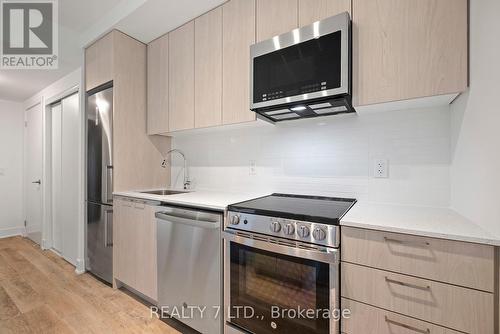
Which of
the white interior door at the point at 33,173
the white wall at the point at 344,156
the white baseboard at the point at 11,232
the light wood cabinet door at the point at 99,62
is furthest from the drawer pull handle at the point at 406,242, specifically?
the white baseboard at the point at 11,232

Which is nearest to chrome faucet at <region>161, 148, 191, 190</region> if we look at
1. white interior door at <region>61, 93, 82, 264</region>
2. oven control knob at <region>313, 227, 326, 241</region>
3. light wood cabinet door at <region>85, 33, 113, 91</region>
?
light wood cabinet door at <region>85, 33, 113, 91</region>

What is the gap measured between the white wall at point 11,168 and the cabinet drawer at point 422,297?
5.46 metres

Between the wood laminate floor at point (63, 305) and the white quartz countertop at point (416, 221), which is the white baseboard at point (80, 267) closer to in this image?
the wood laminate floor at point (63, 305)

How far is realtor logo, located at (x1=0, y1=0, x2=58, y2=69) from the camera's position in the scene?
205cm

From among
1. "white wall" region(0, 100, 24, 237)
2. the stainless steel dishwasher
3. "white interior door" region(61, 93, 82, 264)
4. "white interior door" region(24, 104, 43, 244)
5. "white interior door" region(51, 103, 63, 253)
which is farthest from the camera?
"white wall" region(0, 100, 24, 237)

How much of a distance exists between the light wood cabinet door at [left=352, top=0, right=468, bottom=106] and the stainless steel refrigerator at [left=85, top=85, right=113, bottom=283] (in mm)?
2197

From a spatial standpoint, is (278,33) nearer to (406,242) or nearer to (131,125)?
(406,242)

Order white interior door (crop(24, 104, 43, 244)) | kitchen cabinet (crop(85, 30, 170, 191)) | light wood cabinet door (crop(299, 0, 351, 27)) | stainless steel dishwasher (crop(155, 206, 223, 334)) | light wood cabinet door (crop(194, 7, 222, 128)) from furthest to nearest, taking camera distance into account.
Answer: white interior door (crop(24, 104, 43, 244))
kitchen cabinet (crop(85, 30, 170, 191))
light wood cabinet door (crop(194, 7, 222, 128))
stainless steel dishwasher (crop(155, 206, 223, 334))
light wood cabinet door (crop(299, 0, 351, 27))

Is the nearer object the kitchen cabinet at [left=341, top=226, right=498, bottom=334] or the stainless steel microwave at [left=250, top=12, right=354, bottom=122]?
the kitchen cabinet at [left=341, top=226, right=498, bottom=334]

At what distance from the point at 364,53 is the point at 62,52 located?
3050 mm

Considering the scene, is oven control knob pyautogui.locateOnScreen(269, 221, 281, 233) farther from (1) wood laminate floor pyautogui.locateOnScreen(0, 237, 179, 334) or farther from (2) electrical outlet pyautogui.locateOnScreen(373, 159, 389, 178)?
(1) wood laminate floor pyautogui.locateOnScreen(0, 237, 179, 334)

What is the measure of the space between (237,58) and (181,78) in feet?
2.17

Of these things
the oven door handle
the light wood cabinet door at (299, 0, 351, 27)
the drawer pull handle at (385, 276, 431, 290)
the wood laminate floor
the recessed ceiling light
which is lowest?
the wood laminate floor

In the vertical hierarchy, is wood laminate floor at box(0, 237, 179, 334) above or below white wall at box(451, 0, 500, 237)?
below
